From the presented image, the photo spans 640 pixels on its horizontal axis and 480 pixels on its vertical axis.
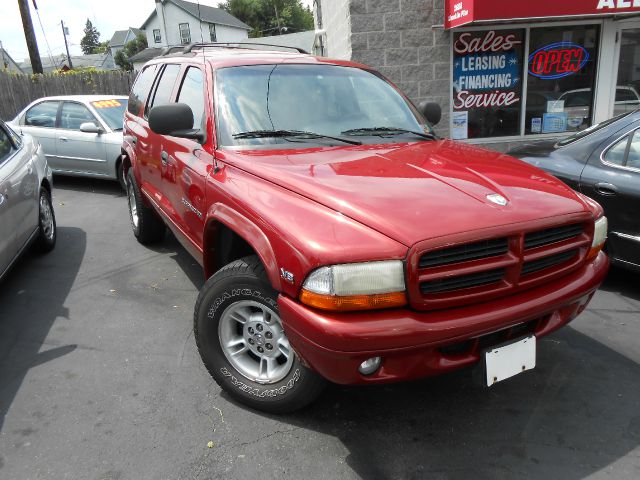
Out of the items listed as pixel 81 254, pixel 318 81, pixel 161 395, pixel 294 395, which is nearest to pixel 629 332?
pixel 294 395

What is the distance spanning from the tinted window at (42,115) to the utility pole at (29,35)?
9.70m

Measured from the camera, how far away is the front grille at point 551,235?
2419 mm

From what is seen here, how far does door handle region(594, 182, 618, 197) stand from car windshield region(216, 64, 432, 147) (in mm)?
1516

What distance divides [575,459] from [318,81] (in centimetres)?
274

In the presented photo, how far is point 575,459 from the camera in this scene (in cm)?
247

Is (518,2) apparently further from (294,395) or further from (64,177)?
(64,177)

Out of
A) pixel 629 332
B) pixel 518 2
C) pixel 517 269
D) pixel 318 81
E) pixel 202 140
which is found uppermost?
pixel 518 2

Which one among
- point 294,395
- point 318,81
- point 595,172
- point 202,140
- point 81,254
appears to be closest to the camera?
point 294,395

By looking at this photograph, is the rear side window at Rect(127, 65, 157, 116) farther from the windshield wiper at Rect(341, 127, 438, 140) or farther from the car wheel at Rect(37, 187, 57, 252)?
the windshield wiper at Rect(341, 127, 438, 140)

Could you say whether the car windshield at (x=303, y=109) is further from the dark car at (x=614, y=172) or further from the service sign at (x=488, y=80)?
the service sign at (x=488, y=80)

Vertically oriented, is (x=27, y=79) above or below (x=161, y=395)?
above

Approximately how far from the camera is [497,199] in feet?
8.05

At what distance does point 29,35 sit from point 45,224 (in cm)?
1488

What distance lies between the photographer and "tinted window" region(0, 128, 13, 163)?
4741mm
